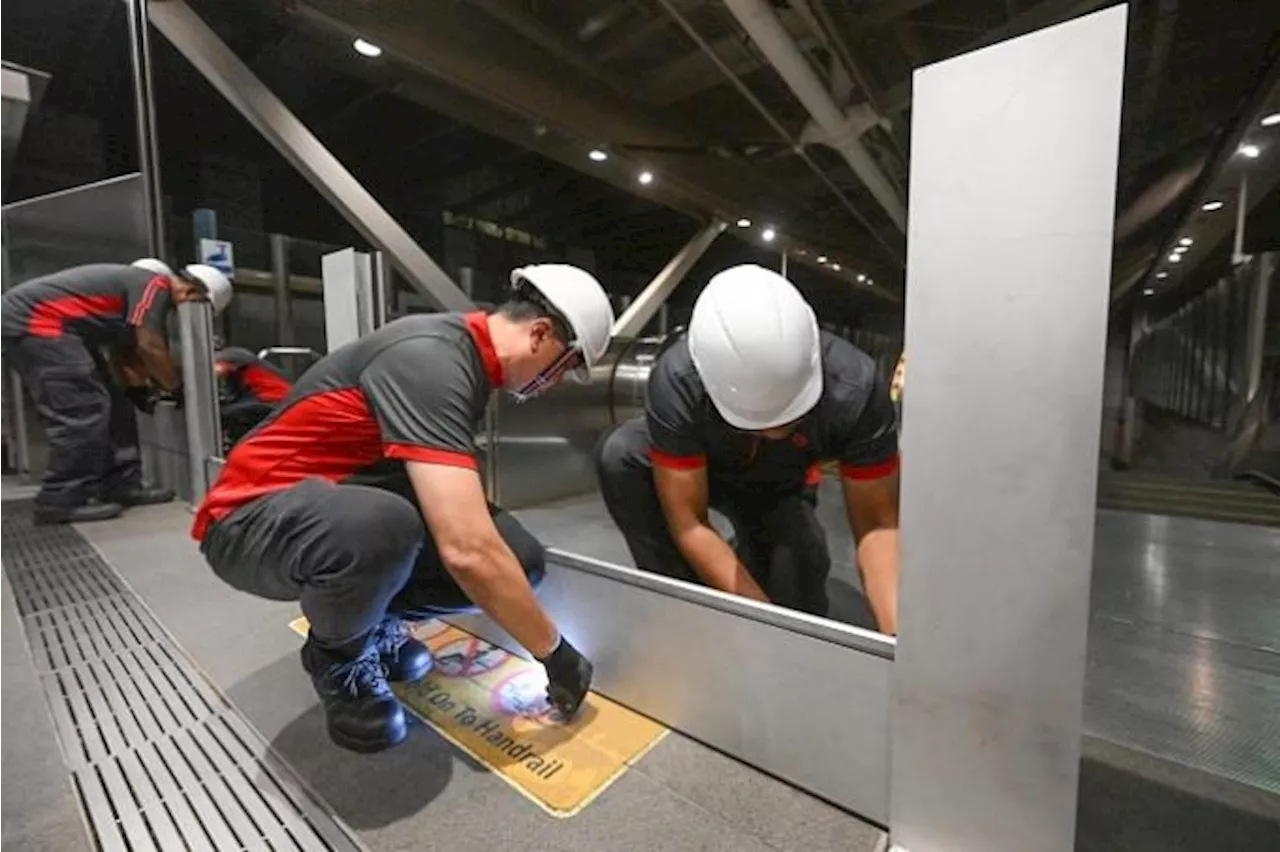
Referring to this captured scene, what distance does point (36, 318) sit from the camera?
7.18 ft

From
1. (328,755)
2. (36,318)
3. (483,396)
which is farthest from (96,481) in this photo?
(483,396)

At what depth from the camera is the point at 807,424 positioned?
118cm

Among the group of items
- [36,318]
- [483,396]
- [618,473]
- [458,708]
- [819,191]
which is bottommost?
[458,708]

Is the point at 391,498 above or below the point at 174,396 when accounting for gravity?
below

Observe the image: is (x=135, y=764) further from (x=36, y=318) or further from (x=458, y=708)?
(x=36, y=318)

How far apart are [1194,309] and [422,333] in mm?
9101

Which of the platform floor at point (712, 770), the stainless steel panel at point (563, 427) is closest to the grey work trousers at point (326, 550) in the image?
the platform floor at point (712, 770)

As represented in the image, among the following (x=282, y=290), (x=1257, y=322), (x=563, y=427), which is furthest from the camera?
(x=282, y=290)

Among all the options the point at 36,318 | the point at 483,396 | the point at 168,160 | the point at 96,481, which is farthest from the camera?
the point at 168,160

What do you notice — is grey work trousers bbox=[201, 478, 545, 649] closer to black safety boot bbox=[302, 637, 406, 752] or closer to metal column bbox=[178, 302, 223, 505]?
black safety boot bbox=[302, 637, 406, 752]

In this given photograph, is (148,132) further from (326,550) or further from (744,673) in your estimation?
(744,673)

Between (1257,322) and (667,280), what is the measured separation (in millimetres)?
4260

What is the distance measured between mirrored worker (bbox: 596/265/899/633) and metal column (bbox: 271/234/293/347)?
425 cm

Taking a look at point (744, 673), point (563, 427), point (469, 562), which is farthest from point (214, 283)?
point (744, 673)
